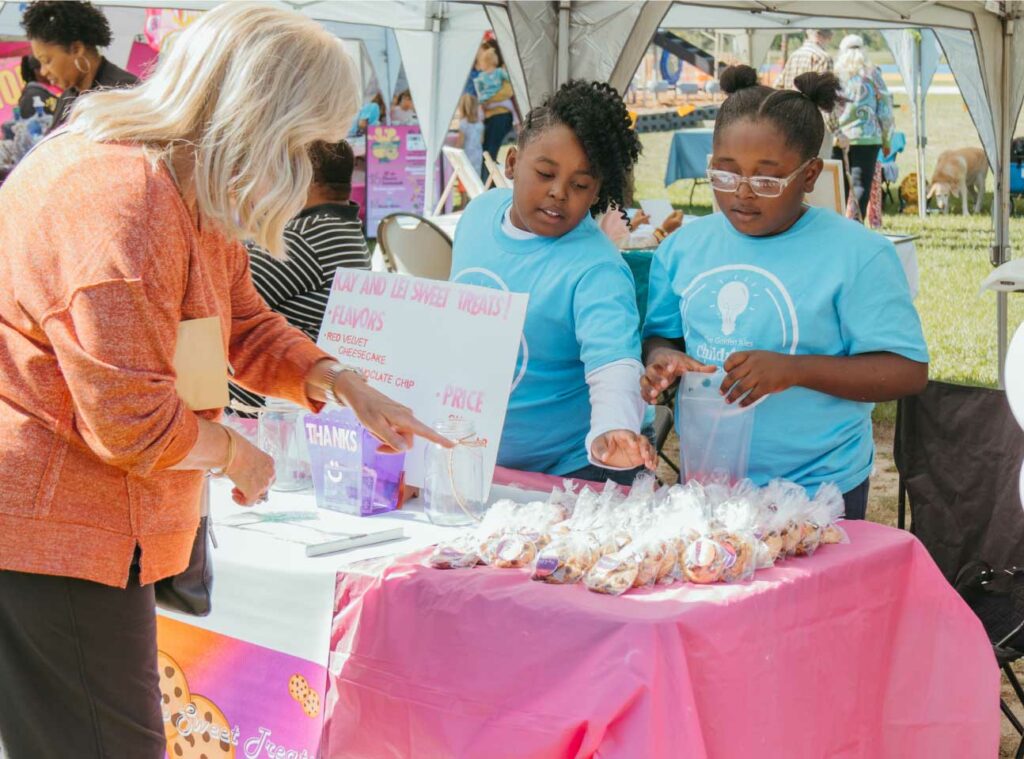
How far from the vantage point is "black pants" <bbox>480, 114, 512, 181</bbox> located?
12531 mm

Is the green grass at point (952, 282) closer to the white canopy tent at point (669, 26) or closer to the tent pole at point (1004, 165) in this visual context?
the tent pole at point (1004, 165)

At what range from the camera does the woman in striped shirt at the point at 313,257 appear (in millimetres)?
3203

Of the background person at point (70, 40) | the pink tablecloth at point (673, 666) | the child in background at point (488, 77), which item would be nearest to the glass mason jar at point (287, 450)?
the pink tablecloth at point (673, 666)

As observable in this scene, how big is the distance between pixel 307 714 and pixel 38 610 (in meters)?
0.61

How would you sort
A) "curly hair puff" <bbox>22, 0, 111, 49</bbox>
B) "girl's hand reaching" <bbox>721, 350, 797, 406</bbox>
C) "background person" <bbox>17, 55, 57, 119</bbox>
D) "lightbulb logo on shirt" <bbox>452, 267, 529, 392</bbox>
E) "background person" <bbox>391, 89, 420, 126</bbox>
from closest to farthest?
"girl's hand reaching" <bbox>721, 350, 797, 406</bbox>, "lightbulb logo on shirt" <bbox>452, 267, 529, 392</bbox>, "curly hair puff" <bbox>22, 0, 111, 49</bbox>, "background person" <bbox>17, 55, 57, 119</bbox>, "background person" <bbox>391, 89, 420, 126</bbox>

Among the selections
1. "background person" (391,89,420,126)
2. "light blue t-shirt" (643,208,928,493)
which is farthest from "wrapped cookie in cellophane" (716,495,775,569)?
"background person" (391,89,420,126)

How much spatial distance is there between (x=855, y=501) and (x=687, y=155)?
12031mm

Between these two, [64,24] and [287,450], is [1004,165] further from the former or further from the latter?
[287,450]

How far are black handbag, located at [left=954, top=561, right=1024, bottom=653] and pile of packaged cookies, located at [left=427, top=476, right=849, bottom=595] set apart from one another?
0.88 metres

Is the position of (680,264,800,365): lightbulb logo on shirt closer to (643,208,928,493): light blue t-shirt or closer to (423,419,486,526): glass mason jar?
(643,208,928,493): light blue t-shirt

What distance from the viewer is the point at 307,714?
1.94m

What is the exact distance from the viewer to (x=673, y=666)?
1558mm

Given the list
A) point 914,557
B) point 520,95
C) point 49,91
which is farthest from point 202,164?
point 49,91

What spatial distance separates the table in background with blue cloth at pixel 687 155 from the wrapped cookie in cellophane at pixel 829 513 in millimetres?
11967
